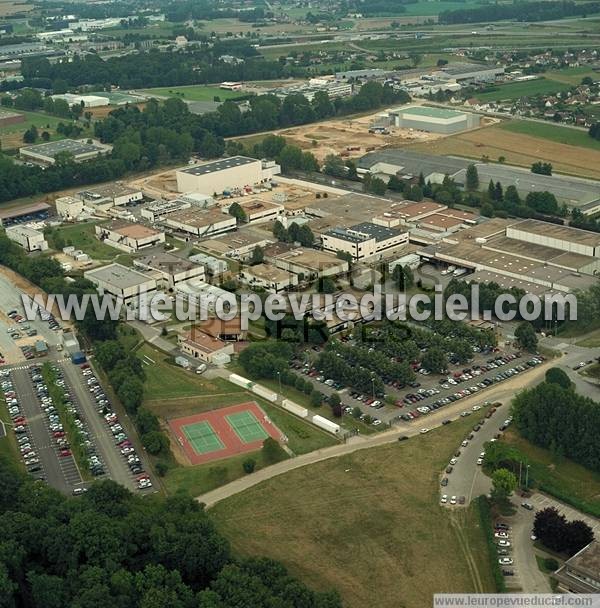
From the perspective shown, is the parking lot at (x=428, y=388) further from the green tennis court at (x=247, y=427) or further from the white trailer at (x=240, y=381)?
the green tennis court at (x=247, y=427)

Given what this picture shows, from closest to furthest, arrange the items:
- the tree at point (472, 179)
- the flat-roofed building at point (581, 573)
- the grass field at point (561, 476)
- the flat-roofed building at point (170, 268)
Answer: the flat-roofed building at point (581, 573)
the grass field at point (561, 476)
the flat-roofed building at point (170, 268)
the tree at point (472, 179)

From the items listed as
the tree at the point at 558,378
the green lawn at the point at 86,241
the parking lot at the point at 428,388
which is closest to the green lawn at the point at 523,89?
the green lawn at the point at 86,241

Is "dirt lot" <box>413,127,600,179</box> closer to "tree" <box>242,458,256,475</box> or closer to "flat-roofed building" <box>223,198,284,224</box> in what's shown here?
"flat-roofed building" <box>223,198,284,224</box>

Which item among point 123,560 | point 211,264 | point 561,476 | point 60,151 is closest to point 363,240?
point 211,264

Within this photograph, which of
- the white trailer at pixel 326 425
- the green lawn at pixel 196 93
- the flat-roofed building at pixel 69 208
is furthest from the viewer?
the green lawn at pixel 196 93

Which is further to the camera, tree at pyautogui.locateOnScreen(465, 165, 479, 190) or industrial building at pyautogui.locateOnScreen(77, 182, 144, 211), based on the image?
tree at pyautogui.locateOnScreen(465, 165, 479, 190)

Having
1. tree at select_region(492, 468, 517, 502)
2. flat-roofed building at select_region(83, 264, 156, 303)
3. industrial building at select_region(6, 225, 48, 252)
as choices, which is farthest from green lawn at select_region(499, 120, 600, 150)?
tree at select_region(492, 468, 517, 502)
